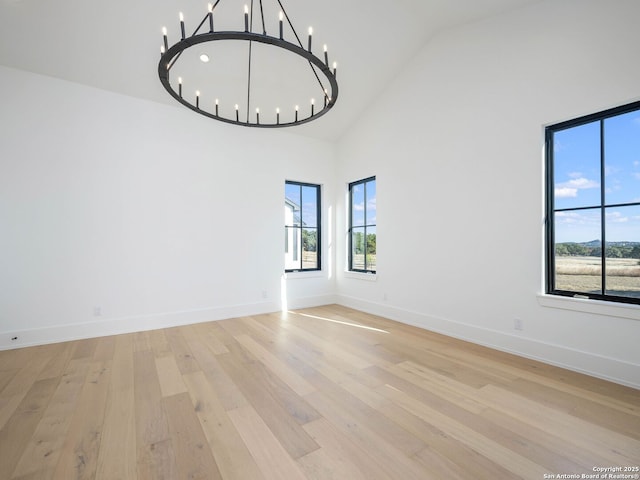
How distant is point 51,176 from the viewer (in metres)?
3.38

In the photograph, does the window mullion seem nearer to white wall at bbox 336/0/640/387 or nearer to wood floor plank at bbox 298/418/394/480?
white wall at bbox 336/0/640/387

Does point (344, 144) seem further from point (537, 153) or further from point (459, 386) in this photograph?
point (459, 386)

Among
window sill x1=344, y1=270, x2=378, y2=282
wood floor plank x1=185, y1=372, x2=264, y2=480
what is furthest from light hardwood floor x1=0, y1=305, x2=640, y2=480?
window sill x1=344, y1=270, x2=378, y2=282

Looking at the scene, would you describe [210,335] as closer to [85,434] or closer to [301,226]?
[85,434]

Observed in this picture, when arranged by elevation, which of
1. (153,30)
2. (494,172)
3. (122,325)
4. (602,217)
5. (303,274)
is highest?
(153,30)

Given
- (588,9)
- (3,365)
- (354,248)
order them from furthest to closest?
(354,248) < (3,365) < (588,9)

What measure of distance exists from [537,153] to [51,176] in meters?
5.21

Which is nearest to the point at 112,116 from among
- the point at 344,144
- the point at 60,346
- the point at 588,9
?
the point at 60,346

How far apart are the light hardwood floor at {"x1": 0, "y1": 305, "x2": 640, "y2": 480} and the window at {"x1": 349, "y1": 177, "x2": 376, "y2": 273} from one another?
195 cm

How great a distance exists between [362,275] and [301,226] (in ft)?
4.52

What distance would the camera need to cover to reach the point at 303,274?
5125 millimetres

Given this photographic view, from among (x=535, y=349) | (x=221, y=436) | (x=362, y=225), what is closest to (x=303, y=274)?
(x=362, y=225)

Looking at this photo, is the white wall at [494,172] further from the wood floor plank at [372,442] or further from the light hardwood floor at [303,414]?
the wood floor plank at [372,442]

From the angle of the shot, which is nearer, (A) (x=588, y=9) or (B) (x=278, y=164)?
(A) (x=588, y=9)
